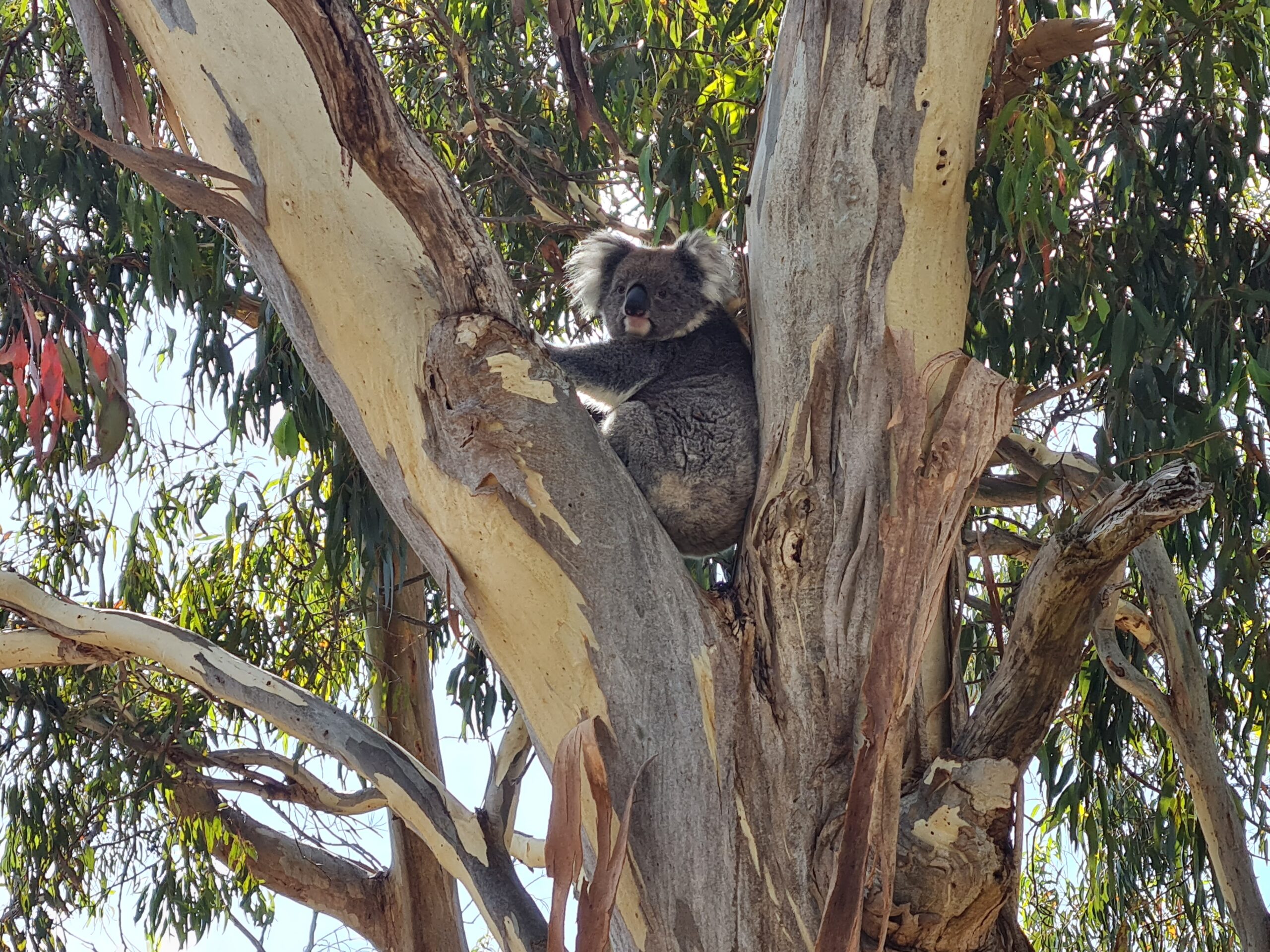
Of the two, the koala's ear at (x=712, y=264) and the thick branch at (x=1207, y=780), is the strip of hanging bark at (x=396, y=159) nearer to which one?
the koala's ear at (x=712, y=264)

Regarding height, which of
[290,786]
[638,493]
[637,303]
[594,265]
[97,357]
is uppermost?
[594,265]

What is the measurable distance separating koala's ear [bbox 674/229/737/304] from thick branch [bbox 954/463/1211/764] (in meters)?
1.56

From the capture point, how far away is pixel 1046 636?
1608mm

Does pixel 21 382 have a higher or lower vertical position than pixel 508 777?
higher

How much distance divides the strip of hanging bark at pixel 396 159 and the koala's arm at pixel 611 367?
1000 mm

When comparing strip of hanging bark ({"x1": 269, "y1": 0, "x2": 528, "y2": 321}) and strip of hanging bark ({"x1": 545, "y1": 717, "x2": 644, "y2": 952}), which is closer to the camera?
strip of hanging bark ({"x1": 545, "y1": 717, "x2": 644, "y2": 952})

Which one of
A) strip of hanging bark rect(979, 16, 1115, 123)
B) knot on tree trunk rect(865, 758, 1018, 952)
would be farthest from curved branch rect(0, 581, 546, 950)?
strip of hanging bark rect(979, 16, 1115, 123)

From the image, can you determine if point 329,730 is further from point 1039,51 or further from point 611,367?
point 1039,51

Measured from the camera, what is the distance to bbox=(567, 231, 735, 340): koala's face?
10.2 feet

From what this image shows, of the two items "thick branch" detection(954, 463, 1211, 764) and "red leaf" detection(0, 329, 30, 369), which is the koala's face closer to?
"red leaf" detection(0, 329, 30, 369)

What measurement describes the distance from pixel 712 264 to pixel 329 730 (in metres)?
1.44

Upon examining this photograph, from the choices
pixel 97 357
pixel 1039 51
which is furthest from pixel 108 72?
pixel 1039 51

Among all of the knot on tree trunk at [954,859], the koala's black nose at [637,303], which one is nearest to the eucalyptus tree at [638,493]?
the knot on tree trunk at [954,859]

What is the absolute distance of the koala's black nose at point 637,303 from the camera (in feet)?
10.2
